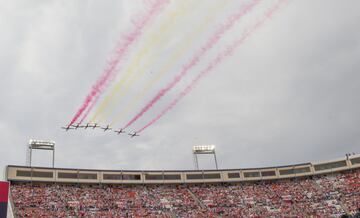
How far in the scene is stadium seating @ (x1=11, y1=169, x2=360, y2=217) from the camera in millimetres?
79000

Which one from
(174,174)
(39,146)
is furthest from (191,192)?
(39,146)

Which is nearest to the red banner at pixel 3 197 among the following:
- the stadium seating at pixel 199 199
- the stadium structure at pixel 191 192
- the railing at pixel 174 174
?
the stadium structure at pixel 191 192

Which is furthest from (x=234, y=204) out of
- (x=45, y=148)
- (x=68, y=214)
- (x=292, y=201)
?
(x=45, y=148)

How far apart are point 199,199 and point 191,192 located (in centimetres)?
351

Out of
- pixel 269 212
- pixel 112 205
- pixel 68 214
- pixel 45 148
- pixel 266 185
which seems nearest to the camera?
pixel 68 214

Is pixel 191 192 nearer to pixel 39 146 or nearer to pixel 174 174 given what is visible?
pixel 174 174

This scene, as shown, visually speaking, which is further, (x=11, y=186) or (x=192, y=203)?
(x=192, y=203)

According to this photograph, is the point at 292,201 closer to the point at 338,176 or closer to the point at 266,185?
the point at 266,185

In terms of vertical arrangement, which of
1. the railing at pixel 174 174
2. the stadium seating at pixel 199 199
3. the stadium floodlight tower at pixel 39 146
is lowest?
the stadium seating at pixel 199 199

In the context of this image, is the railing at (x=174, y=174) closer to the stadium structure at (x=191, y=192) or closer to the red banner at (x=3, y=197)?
the stadium structure at (x=191, y=192)

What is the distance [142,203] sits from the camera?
285 ft

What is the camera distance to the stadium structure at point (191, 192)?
264 ft

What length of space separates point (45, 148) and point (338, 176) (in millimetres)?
78329

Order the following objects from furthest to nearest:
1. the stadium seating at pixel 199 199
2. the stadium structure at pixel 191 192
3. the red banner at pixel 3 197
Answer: the stadium structure at pixel 191 192, the stadium seating at pixel 199 199, the red banner at pixel 3 197
